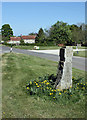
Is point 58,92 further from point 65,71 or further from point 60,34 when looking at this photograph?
point 60,34

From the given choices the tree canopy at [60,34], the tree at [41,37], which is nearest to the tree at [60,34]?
the tree canopy at [60,34]

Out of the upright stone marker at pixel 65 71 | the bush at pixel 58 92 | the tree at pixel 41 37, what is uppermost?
the tree at pixel 41 37

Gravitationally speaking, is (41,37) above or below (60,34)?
below

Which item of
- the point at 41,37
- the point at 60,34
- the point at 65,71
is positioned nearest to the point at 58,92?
the point at 65,71

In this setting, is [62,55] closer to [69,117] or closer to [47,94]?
[47,94]

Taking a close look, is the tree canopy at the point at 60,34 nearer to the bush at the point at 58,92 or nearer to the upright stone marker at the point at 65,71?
the upright stone marker at the point at 65,71

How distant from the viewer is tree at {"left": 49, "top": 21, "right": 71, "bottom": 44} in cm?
7722

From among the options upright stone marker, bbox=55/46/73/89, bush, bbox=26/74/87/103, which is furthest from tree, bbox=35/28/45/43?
bush, bbox=26/74/87/103

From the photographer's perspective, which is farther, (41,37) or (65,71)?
(41,37)

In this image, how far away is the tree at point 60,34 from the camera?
77.2 meters

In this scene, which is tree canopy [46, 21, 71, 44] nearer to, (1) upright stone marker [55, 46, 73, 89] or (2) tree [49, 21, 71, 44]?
(2) tree [49, 21, 71, 44]

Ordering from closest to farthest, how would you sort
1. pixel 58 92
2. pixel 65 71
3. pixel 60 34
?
pixel 58 92, pixel 65 71, pixel 60 34

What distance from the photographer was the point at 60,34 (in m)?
79.6

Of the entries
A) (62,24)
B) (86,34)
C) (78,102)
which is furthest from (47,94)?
(62,24)
